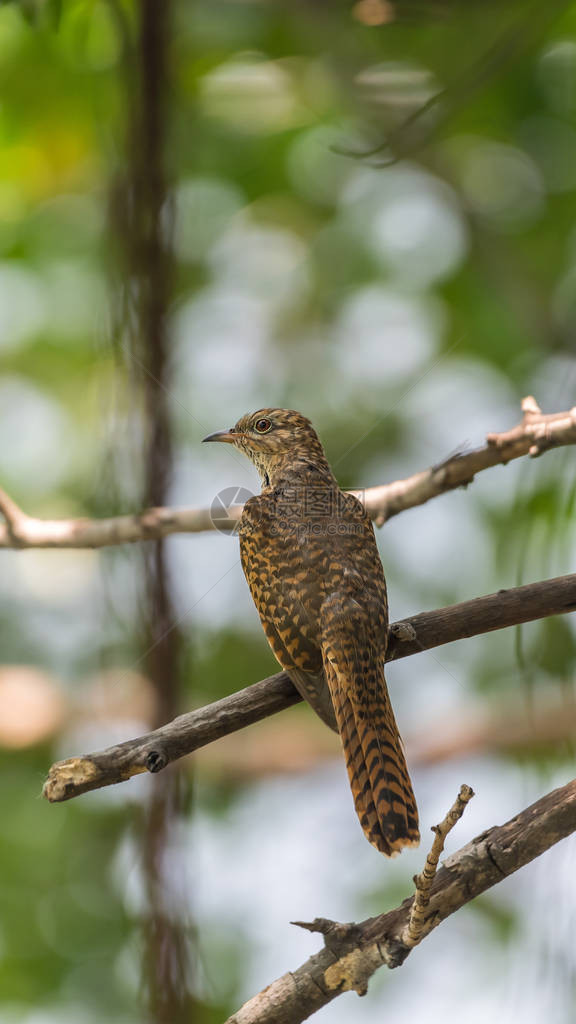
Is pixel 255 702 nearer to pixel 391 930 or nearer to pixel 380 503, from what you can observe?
pixel 391 930

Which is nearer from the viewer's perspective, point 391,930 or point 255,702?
point 391,930

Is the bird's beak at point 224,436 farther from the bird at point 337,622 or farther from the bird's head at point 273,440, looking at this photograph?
the bird at point 337,622

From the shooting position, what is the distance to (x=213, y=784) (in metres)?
8.01

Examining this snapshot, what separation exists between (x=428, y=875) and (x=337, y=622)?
4.40 feet

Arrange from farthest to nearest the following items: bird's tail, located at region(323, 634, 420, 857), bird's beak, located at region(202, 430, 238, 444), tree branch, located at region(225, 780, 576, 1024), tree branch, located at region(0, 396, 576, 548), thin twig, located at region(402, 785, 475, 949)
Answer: bird's beak, located at region(202, 430, 238, 444) < tree branch, located at region(0, 396, 576, 548) < bird's tail, located at region(323, 634, 420, 857) < tree branch, located at region(225, 780, 576, 1024) < thin twig, located at region(402, 785, 475, 949)

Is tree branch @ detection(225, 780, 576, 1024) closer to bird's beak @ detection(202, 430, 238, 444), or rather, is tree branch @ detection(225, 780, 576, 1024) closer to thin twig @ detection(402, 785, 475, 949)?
thin twig @ detection(402, 785, 475, 949)

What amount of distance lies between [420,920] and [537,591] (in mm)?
1099

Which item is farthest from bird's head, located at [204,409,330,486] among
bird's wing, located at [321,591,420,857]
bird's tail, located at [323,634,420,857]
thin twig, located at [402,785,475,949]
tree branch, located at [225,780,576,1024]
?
thin twig, located at [402,785,475,949]

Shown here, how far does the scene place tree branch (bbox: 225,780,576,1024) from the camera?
240 centimetres

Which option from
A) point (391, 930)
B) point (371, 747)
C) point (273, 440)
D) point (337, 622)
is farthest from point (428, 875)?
point (273, 440)

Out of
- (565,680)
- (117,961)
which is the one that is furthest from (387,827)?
(117,961)

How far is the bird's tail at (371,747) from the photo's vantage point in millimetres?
2951

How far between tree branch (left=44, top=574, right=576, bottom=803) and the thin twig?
2.20ft

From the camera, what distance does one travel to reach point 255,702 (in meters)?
2.82
